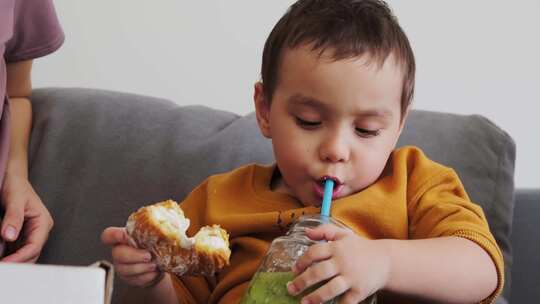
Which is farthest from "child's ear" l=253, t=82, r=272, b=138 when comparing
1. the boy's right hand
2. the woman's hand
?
the woman's hand

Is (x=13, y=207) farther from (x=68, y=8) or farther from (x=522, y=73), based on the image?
(x=522, y=73)

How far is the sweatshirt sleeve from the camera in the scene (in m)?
0.94

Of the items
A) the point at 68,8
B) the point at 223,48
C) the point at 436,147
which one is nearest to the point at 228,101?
the point at 223,48

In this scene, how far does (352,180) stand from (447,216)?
122mm

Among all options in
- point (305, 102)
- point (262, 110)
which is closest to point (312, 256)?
point (305, 102)

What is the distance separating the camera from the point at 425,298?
0.91 meters

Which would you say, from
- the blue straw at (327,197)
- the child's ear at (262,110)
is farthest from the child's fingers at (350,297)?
the child's ear at (262,110)

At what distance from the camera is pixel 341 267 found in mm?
786

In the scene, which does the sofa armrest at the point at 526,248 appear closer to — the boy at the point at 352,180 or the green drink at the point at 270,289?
the boy at the point at 352,180

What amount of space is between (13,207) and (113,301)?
7.9 inches

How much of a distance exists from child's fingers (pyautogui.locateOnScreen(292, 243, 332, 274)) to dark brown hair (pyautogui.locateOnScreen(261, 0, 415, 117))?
10.5 inches

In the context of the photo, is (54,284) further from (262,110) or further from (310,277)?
(262,110)

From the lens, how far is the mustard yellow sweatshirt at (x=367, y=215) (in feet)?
3.18

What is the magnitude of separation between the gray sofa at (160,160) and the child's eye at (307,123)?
0.32m
